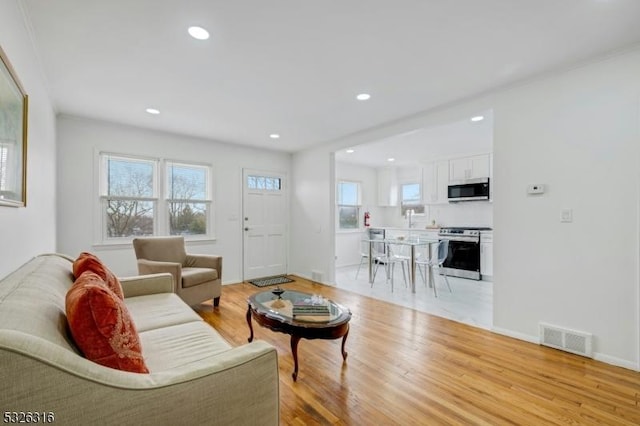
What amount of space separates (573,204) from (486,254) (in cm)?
299

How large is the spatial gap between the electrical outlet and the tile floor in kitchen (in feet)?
4.23

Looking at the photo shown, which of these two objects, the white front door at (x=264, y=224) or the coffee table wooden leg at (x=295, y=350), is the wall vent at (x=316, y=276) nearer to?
the white front door at (x=264, y=224)

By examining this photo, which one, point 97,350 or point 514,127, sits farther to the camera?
point 514,127

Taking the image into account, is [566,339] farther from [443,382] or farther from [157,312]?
[157,312]

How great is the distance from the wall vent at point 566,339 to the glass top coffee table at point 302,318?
1.86m

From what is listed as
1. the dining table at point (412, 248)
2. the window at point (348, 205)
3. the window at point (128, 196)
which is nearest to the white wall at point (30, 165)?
the window at point (128, 196)

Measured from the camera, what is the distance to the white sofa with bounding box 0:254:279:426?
734 mm

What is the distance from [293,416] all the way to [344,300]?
7.95 ft

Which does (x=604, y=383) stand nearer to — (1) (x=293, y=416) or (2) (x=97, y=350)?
(1) (x=293, y=416)

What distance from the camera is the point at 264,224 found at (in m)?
5.57

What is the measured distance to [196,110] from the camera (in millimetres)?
3580

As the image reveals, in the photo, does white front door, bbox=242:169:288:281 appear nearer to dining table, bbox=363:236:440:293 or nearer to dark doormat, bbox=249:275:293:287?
dark doormat, bbox=249:275:293:287

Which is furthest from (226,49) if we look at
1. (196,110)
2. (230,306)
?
(230,306)

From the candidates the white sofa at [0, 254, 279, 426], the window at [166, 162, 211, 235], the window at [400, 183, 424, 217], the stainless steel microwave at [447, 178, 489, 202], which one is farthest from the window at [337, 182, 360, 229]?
the white sofa at [0, 254, 279, 426]
